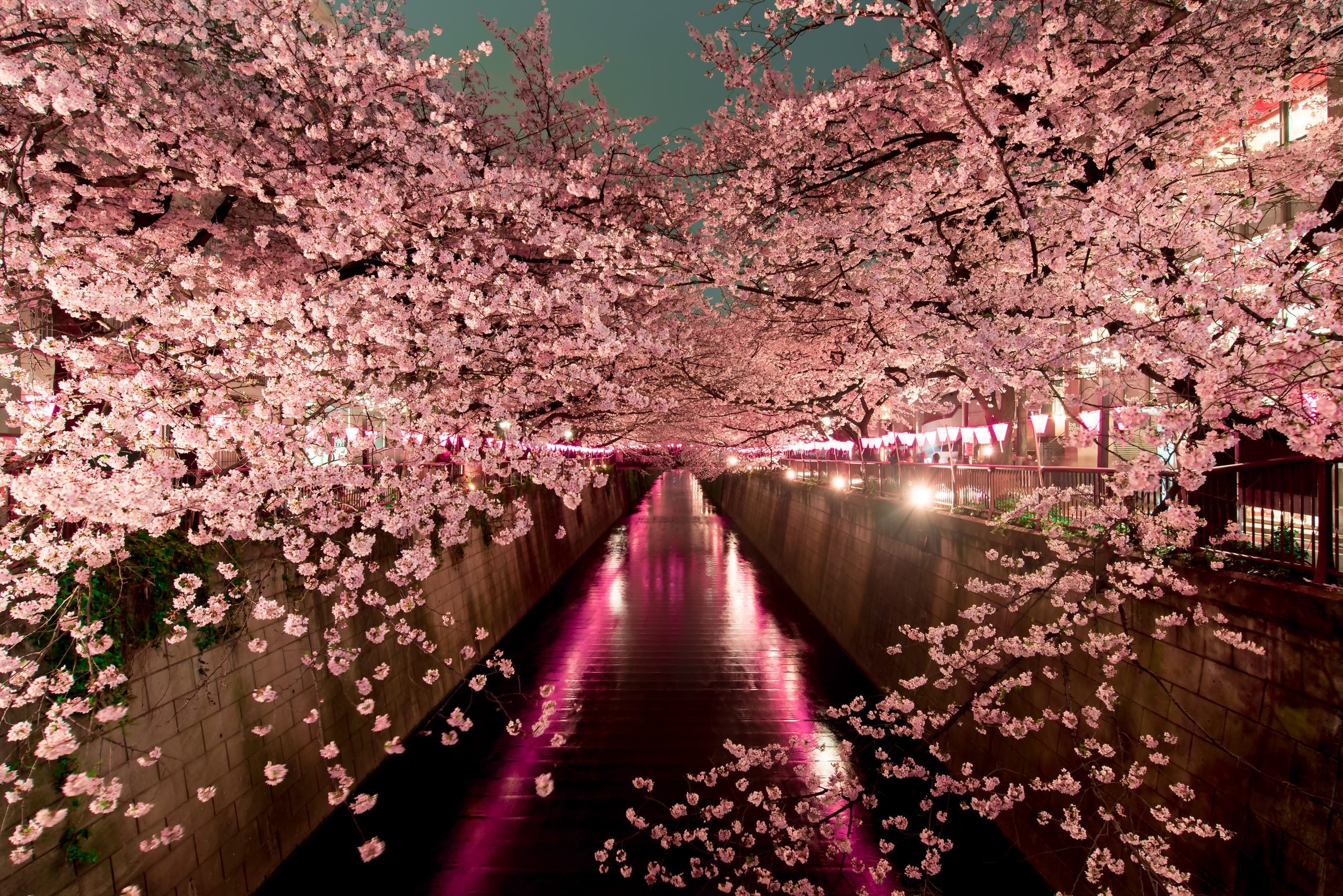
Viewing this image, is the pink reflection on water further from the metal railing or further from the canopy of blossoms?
the metal railing

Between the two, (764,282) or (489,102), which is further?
(489,102)

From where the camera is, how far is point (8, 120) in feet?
17.7

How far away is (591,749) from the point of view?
30.5ft

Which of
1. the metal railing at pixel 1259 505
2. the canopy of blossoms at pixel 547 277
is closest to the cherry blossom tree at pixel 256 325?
the canopy of blossoms at pixel 547 277

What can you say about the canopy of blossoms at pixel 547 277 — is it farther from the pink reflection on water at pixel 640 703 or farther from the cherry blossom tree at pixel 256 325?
the pink reflection on water at pixel 640 703

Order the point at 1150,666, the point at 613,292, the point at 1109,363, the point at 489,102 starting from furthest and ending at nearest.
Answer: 1. the point at 489,102
2. the point at 613,292
3. the point at 1150,666
4. the point at 1109,363

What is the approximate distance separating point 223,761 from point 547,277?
→ 267 inches

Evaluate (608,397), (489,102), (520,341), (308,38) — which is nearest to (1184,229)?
(608,397)

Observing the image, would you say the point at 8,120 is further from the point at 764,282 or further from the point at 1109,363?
the point at 1109,363

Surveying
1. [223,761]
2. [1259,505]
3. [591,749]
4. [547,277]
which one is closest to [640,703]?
[591,749]

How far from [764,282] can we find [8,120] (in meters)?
7.96

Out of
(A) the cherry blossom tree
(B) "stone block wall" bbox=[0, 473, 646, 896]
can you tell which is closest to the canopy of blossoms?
(A) the cherry blossom tree

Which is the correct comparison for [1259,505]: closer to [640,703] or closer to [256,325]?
[256,325]

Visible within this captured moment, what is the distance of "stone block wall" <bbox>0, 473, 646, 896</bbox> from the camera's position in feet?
14.7
